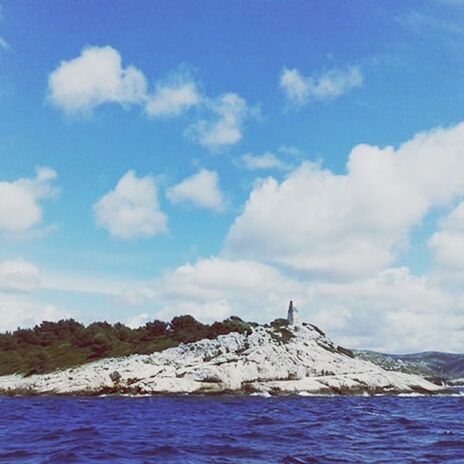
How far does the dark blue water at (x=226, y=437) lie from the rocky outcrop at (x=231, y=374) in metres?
31.3

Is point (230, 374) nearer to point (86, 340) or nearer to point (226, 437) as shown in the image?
point (86, 340)

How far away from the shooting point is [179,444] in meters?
28.8

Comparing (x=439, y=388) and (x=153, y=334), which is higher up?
(x=153, y=334)

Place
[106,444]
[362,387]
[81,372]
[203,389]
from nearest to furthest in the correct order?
1. [106,444]
2. [203,389]
3. [81,372]
4. [362,387]

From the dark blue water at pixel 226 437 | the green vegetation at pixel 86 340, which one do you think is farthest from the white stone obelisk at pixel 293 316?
the dark blue water at pixel 226 437

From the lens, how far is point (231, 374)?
272 ft

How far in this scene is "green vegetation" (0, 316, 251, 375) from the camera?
3816 inches

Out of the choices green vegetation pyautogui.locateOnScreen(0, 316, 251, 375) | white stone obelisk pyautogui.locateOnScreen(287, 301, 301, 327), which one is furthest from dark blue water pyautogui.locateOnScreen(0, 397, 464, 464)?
white stone obelisk pyautogui.locateOnScreen(287, 301, 301, 327)

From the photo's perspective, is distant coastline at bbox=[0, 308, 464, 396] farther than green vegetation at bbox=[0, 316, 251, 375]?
No

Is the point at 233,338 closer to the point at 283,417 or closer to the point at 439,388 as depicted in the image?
the point at 439,388

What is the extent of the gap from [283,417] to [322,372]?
4934 cm

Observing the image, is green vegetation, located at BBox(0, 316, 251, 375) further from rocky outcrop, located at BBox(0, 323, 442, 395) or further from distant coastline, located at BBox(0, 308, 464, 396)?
rocky outcrop, located at BBox(0, 323, 442, 395)

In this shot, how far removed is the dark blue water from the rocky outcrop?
1231 inches

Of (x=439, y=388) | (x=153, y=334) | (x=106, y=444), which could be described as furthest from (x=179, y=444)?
(x=439, y=388)
